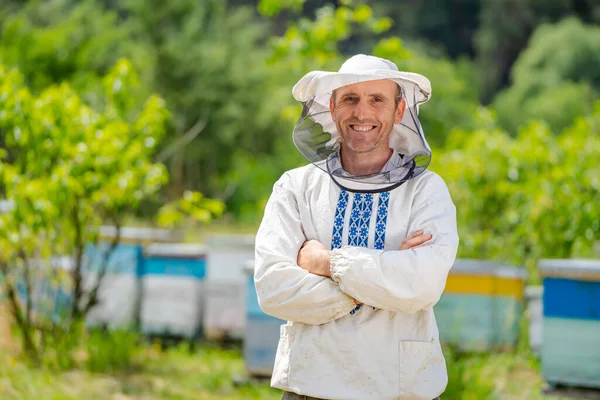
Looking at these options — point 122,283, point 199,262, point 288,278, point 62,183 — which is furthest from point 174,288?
point 288,278

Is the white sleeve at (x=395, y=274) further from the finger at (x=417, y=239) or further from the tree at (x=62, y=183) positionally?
the tree at (x=62, y=183)

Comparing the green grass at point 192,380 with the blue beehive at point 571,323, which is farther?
the green grass at point 192,380

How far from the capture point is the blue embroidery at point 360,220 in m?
1.96

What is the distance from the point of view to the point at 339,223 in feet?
6.52

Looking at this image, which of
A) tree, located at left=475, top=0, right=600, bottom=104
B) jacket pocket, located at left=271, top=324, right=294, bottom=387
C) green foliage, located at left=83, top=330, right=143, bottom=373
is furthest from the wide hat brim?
tree, located at left=475, top=0, right=600, bottom=104

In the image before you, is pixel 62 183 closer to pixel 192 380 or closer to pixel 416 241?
pixel 192 380

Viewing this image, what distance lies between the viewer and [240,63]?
81.6 ft

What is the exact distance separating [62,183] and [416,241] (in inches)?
120

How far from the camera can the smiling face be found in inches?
78.1

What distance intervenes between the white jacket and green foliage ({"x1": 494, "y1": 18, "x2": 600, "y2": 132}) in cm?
3319

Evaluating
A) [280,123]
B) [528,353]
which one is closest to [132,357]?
[528,353]

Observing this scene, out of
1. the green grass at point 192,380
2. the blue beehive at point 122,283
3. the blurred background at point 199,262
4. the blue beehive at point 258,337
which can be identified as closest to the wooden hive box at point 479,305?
the blurred background at point 199,262

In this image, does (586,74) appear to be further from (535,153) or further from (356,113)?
(356,113)

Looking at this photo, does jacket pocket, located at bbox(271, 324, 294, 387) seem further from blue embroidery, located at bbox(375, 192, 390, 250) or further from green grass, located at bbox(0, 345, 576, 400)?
green grass, located at bbox(0, 345, 576, 400)
